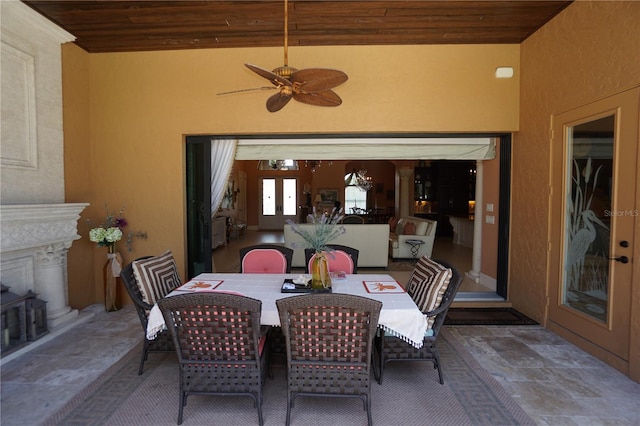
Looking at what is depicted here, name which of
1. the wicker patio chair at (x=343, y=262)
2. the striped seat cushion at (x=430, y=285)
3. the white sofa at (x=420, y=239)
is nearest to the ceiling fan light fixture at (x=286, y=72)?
the wicker patio chair at (x=343, y=262)

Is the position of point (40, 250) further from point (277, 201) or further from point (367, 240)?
point (277, 201)

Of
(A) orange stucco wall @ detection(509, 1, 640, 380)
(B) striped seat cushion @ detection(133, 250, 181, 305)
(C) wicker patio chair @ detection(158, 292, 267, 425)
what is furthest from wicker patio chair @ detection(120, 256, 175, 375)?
(A) orange stucco wall @ detection(509, 1, 640, 380)

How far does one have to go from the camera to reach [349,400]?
7.98 feet

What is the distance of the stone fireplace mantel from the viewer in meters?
3.06

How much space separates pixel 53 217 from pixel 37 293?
0.84m

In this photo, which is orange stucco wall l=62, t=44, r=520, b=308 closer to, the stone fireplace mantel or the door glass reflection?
the stone fireplace mantel

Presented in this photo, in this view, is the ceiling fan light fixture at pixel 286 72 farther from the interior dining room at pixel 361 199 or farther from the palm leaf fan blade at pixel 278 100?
the interior dining room at pixel 361 199

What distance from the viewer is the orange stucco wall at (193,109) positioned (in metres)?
4.25

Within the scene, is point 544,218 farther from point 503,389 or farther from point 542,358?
point 503,389

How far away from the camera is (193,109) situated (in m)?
4.37

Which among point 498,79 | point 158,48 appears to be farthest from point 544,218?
Answer: point 158,48

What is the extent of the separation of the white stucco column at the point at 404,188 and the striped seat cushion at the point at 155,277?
10442 mm

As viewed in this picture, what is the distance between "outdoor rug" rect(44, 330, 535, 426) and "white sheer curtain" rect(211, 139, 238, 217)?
8.44 ft

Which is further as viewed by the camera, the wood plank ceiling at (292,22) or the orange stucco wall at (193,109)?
the orange stucco wall at (193,109)
